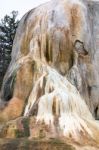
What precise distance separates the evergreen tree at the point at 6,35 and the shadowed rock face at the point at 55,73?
12.4m

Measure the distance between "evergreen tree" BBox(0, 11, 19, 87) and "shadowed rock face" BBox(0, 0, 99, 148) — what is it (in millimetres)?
12430

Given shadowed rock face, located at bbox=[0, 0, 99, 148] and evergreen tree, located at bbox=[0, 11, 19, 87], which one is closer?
shadowed rock face, located at bbox=[0, 0, 99, 148]

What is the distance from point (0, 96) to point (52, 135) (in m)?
4.78

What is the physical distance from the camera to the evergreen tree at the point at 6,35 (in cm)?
3156

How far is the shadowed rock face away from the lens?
44.0 ft

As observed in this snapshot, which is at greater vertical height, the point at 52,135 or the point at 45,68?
the point at 45,68

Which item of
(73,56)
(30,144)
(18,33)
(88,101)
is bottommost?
(30,144)

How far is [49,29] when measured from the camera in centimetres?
1706

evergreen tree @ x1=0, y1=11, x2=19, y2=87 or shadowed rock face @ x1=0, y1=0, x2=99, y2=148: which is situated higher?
evergreen tree @ x1=0, y1=11, x2=19, y2=87

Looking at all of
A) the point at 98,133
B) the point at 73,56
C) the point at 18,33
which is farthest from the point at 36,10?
the point at 98,133

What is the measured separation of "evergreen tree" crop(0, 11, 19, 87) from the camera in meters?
31.6

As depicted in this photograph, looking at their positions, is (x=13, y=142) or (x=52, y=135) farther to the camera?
(x=52, y=135)

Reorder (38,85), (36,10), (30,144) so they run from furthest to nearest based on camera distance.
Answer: (36,10)
(38,85)
(30,144)

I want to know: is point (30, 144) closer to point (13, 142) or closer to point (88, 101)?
point (13, 142)
